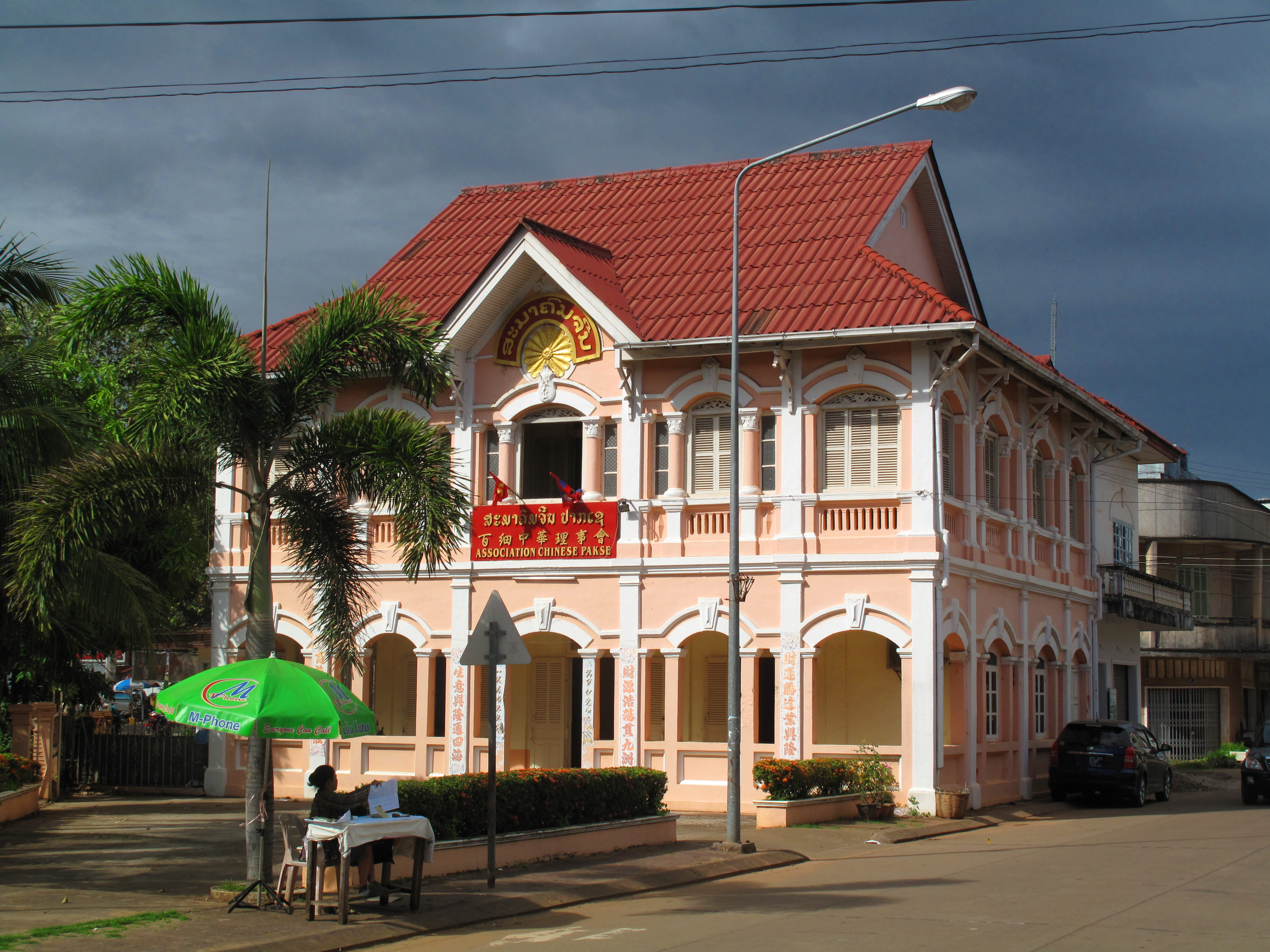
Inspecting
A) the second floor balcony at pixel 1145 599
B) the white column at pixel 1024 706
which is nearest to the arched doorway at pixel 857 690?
the white column at pixel 1024 706

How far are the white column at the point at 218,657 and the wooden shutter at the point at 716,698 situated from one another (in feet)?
28.6

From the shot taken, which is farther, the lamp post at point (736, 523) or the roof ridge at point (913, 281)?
the roof ridge at point (913, 281)

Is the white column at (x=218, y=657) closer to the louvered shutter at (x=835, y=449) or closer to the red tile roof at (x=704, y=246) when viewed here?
the red tile roof at (x=704, y=246)

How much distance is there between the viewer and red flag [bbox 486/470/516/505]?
80.4 ft

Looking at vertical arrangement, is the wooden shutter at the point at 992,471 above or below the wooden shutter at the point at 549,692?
above

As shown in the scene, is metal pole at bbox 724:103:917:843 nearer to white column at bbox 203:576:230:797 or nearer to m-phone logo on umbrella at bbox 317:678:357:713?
m-phone logo on umbrella at bbox 317:678:357:713

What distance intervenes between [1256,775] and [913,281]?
1135 cm

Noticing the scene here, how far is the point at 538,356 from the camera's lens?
2494cm

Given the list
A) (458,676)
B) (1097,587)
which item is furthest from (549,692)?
(1097,587)

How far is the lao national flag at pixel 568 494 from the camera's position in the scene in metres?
24.2

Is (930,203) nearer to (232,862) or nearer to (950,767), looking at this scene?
(950,767)

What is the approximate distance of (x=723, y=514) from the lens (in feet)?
77.2

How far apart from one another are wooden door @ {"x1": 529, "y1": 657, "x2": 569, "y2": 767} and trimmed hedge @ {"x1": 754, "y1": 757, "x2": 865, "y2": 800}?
544 centimetres

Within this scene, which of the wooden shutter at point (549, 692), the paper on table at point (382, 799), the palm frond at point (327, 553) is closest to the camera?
the paper on table at point (382, 799)
